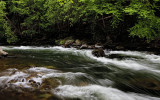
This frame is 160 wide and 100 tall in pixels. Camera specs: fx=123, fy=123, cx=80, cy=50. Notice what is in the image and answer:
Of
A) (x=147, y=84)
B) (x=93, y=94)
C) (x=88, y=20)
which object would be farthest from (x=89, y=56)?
(x=88, y=20)

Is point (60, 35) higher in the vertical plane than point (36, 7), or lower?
lower

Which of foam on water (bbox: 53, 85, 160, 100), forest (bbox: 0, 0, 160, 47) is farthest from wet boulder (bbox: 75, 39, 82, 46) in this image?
foam on water (bbox: 53, 85, 160, 100)

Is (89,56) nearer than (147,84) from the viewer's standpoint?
No

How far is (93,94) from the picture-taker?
351 centimetres

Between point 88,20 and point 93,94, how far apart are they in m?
12.4

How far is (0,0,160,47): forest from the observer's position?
34.0ft

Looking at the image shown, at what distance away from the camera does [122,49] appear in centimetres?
1235

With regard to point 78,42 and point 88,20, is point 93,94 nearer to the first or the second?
point 78,42

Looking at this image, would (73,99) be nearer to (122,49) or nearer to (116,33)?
(122,49)

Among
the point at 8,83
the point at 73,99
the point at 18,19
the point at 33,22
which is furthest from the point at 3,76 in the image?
the point at 18,19

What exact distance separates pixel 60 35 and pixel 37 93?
16042 millimetres

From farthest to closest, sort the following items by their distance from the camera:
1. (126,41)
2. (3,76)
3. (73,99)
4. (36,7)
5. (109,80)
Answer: (36,7) < (126,41) < (109,80) < (3,76) < (73,99)

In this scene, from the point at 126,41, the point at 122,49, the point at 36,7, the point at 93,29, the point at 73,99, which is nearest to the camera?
the point at 73,99

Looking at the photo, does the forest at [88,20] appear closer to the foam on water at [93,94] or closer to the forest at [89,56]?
the forest at [89,56]
